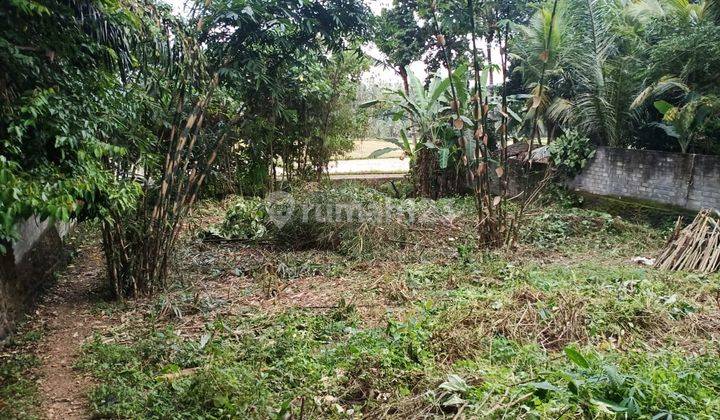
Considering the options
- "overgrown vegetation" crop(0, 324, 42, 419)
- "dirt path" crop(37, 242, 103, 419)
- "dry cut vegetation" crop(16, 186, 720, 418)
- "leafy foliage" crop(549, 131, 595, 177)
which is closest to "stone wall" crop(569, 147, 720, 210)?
"leafy foliage" crop(549, 131, 595, 177)

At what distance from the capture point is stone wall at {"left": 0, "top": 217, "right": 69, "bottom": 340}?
11.4 ft

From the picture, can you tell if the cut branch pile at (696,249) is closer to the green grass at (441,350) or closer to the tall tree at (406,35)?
the green grass at (441,350)

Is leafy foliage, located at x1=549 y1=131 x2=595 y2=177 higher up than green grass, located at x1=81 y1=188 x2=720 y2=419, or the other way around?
leafy foliage, located at x1=549 y1=131 x2=595 y2=177

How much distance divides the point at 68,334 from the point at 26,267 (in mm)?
961

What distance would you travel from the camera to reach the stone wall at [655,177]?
20.5 feet

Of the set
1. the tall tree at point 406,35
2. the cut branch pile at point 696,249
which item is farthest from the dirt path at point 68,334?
the tall tree at point 406,35

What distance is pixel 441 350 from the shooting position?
2.82 m

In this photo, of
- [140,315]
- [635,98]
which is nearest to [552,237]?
[635,98]

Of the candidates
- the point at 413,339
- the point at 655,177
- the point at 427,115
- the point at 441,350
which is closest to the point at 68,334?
the point at 413,339

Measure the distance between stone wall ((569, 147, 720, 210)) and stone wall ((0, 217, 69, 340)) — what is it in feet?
23.9

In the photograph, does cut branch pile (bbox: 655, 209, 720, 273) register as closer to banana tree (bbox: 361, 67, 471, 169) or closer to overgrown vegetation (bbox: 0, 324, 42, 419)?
banana tree (bbox: 361, 67, 471, 169)

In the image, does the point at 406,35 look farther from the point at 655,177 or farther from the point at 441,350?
the point at 441,350

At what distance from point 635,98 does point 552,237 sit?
8.93ft

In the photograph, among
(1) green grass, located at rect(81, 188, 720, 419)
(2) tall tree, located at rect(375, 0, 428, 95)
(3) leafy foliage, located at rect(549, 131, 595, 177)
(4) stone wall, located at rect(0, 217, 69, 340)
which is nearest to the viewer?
(1) green grass, located at rect(81, 188, 720, 419)
